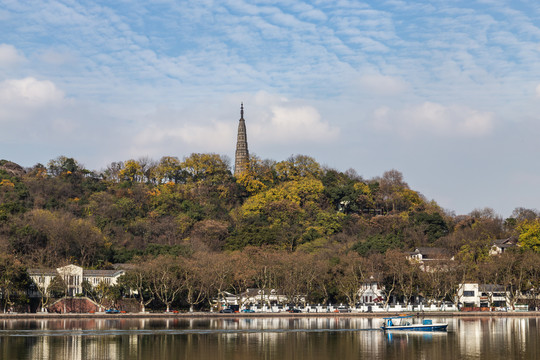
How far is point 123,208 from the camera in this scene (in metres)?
136

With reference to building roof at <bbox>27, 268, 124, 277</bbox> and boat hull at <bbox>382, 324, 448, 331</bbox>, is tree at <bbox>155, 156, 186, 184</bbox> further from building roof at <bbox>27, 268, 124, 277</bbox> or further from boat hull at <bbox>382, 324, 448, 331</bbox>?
boat hull at <bbox>382, 324, 448, 331</bbox>

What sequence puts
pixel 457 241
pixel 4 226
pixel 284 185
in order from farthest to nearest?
pixel 284 185, pixel 457 241, pixel 4 226

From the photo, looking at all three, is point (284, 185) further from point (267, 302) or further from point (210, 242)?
point (267, 302)

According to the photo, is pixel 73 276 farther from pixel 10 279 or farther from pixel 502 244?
pixel 502 244

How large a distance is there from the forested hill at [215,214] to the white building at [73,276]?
4.30 metres

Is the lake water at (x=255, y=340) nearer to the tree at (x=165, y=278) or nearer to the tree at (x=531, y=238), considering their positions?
the tree at (x=165, y=278)

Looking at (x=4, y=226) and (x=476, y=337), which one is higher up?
(x=4, y=226)

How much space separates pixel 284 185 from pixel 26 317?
65.5m

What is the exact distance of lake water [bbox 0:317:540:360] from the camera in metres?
57.3

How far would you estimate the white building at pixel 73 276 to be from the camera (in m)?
98.2

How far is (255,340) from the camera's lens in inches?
2616

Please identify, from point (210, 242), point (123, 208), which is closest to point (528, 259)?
point (210, 242)

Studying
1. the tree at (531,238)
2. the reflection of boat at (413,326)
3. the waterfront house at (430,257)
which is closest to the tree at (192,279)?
the reflection of boat at (413,326)

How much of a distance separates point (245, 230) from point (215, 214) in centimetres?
1701
